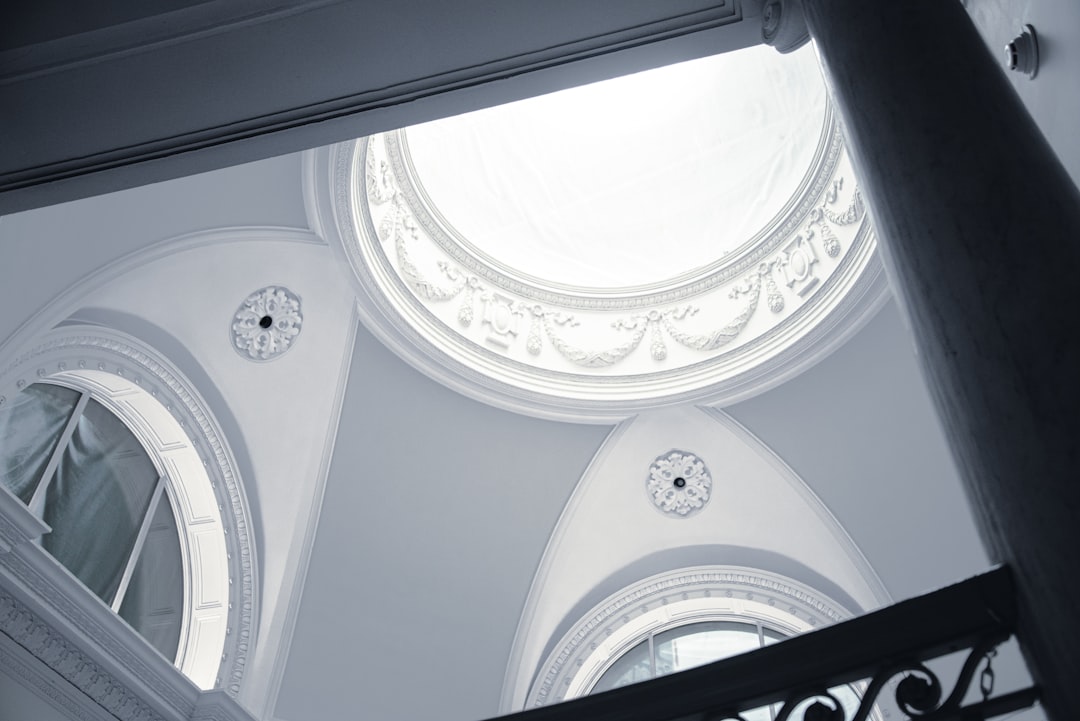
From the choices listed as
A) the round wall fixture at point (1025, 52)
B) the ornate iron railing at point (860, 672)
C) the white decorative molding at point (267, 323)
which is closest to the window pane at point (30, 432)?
the white decorative molding at point (267, 323)

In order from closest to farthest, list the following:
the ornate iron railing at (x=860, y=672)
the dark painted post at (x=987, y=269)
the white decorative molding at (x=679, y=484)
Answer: the dark painted post at (x=987, y=269), the ornate iron railing at (x=860, y=672), the white decorative molding at (x=679, y=484)

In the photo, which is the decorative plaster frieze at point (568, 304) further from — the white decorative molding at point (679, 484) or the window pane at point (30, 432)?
the window pane at point (30, 432)

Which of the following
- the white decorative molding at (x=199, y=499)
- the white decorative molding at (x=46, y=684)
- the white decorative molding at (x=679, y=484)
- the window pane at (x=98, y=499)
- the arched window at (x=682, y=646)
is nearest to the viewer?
the white decorative molding at (x=46, y=684)

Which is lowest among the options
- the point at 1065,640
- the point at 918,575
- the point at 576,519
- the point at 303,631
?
the point at 1065,640

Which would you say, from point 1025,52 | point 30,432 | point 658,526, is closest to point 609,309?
point 658,526

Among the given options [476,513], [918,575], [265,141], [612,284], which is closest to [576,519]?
[476,513]

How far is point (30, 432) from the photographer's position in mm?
6715

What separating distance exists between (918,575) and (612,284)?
15.0 feet

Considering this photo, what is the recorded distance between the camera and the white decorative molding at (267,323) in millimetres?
8523

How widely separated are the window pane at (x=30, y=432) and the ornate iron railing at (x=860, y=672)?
5.87 m

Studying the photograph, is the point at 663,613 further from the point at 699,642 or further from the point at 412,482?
the point at 412,482

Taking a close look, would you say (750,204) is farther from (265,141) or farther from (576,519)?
(265,141)

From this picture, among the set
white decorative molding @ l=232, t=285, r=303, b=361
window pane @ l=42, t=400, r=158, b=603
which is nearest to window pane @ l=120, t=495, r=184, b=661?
window pane @ l=42, t=400, r=158, b=603

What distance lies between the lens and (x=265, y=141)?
354cm
